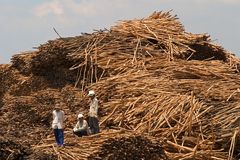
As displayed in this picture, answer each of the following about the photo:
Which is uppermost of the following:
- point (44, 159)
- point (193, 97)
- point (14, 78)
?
point (14, 78)

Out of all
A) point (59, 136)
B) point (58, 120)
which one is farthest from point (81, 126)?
point (59, 136)

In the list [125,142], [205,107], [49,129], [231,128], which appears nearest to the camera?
[125,142]

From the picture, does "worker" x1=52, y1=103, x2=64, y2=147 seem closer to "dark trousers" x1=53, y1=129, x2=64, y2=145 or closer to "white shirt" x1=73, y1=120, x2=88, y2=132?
"dark trousers" x1=53, y1=129, x2=64, y2=145

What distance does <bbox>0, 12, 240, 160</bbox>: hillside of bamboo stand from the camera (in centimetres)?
990

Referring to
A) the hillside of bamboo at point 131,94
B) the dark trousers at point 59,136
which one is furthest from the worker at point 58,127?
the hillside of bamboo at point 131,94

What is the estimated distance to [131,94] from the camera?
480 inches

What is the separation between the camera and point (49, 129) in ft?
40.3

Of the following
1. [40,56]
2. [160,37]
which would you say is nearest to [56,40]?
[40,56]

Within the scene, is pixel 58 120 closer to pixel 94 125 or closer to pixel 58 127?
pixel 58 127

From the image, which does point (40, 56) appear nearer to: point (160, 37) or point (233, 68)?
point (160, 37)

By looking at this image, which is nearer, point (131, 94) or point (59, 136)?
point (59, 136)

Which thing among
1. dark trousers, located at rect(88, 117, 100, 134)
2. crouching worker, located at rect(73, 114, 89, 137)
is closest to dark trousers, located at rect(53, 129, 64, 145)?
crouching worker, located at rect(73, 114, 89, 137)

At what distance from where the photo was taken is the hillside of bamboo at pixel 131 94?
990 centimetres

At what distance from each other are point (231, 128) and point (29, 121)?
4403 millimetres
